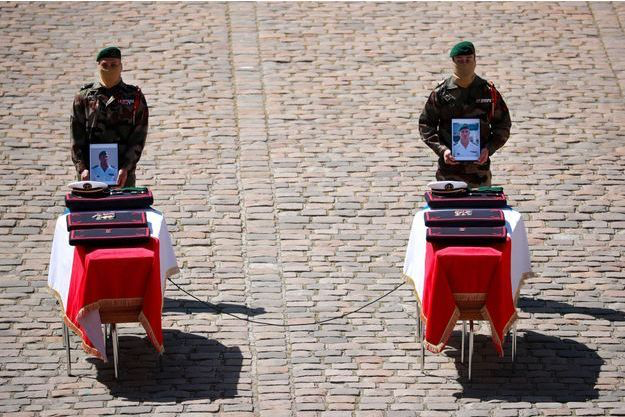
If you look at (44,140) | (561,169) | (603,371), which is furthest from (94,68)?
(603,371)

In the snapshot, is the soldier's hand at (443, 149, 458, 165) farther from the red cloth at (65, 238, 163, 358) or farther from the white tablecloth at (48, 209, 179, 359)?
the red cloth at (65, 238, 163, 358)

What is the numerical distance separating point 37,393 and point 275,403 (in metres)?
1.96

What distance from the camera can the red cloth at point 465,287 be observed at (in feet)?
39.1

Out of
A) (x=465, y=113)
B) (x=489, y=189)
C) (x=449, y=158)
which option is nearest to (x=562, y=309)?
(x=489, y=189)

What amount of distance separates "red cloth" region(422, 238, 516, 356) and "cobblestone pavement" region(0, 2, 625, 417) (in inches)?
21.6

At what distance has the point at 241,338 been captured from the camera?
13055mm

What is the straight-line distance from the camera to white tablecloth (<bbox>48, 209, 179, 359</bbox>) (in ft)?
39.1

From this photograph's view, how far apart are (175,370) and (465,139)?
3.43 m

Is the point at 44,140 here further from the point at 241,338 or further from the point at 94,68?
the point at 241,338

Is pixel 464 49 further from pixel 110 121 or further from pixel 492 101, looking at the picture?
pixel 110 121

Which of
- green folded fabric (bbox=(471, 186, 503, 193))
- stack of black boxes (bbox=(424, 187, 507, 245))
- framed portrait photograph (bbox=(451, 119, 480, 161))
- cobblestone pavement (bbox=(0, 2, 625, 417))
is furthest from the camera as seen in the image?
framed portrait photograph (bbox=(451, 119, 480, 161))

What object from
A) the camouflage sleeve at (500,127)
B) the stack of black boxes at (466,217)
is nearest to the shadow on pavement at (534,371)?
the stack of black boxes at (466,217)

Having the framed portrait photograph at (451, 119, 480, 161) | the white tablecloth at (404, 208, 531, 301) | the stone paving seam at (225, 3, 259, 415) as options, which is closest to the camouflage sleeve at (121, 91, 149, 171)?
the stone paving seam at (225, 3, 259, 415)

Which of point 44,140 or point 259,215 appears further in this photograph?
point 44,140
